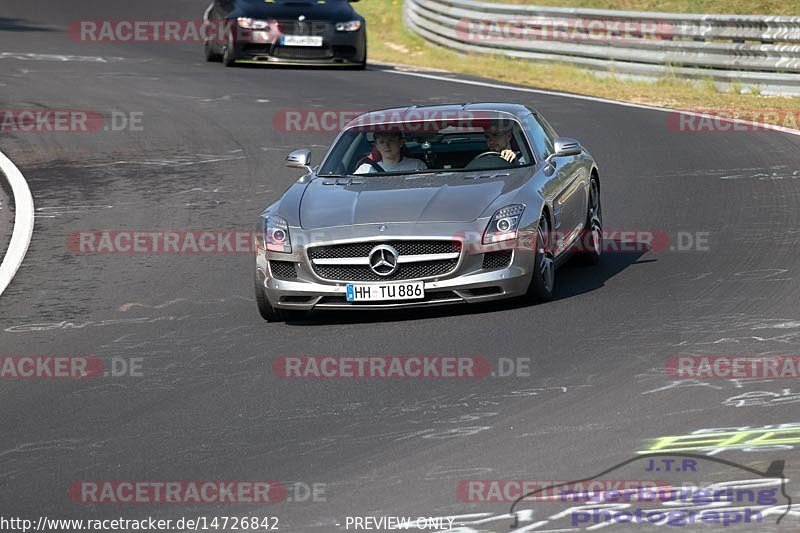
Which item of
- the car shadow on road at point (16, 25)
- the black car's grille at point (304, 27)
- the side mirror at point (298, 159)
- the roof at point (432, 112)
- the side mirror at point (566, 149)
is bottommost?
the car shadow on road at point (16, 25)

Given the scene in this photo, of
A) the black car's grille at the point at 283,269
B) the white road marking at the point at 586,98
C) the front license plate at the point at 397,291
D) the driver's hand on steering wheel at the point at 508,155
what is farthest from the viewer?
the white road marking at the point at 586,98

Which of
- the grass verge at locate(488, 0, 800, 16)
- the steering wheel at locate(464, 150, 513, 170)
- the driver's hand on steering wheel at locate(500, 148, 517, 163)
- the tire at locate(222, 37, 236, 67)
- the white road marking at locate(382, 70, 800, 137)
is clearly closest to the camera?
the steering wheel at locate(464, 150, 513, 170)

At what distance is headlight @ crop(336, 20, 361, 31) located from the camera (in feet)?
87.9

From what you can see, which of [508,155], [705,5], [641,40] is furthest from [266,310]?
[705,5]

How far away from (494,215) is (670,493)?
436 centimetres

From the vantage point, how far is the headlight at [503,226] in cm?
1038

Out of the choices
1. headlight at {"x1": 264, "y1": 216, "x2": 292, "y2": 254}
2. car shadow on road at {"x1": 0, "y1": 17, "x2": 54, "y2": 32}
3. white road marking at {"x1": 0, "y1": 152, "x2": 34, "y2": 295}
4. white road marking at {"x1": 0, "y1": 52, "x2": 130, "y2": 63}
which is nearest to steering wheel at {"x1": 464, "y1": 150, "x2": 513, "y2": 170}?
headlight at {"x1": 264, "y1": 216, "x2": 292, "y2": 254}

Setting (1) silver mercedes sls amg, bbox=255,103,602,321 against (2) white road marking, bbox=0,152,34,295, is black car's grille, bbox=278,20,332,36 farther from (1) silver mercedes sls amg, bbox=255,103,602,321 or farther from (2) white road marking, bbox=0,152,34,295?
→ (1) silver mercedes sls amg, bbox=255,103,602,321

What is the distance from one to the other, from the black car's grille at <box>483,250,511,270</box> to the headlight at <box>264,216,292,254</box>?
1326mm

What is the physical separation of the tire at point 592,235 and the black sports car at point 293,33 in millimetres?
14547

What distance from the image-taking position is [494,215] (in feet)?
34.4

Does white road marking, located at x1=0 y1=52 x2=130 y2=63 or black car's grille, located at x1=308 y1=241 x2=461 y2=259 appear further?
white road marking, located at x1=0 y1=52 x2=130 y2=63

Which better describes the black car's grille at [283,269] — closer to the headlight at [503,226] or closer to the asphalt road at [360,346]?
the asphalt road at [360,346]

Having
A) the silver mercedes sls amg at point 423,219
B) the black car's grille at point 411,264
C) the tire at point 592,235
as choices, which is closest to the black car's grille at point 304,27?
the tire at point 592,235
